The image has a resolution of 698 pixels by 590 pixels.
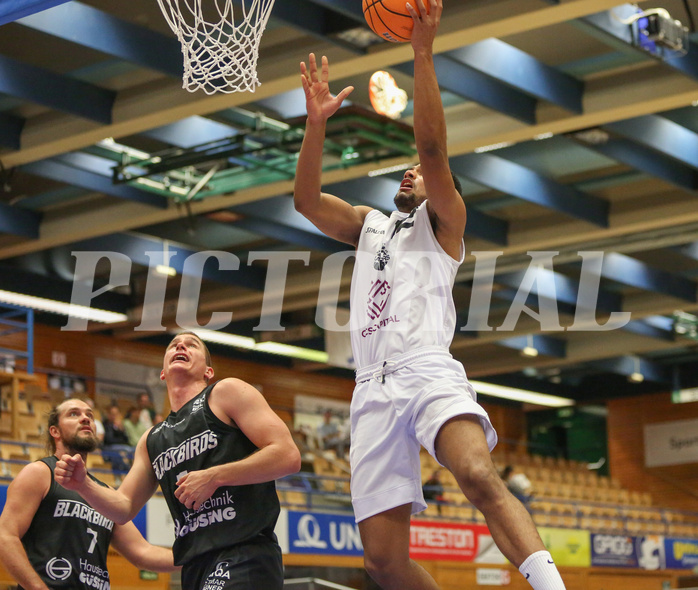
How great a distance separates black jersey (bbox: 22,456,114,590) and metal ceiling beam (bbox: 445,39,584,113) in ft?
24.8

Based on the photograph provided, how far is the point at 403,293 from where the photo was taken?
4832 millimetres

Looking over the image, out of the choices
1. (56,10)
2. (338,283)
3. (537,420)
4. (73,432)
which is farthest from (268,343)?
(73,432)

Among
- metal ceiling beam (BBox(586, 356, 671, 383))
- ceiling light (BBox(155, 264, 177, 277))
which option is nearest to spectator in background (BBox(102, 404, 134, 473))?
ceiling light (BBox(155, 264, 177, 277))

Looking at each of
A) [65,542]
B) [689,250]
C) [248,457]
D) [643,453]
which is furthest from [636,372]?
[248,457]

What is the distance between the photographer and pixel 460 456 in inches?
169

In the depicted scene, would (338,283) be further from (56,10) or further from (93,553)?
(93,553)

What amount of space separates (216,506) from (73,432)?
1.58m

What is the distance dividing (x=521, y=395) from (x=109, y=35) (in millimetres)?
20879

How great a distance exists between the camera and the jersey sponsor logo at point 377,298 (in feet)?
16.1

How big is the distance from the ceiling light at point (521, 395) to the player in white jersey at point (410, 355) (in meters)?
23.1

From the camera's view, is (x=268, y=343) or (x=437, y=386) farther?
(x=268, y=343)

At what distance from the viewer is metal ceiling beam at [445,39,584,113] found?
465 inches

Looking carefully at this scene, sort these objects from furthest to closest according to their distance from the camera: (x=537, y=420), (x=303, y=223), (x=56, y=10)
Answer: (x=537, y=420), (x=303, y=223), (x=56, y=10)

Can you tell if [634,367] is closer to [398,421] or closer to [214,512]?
[398,421]
